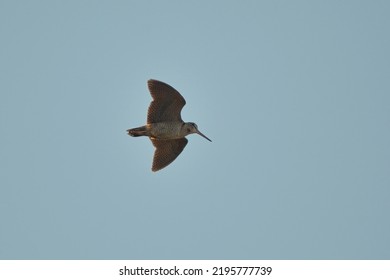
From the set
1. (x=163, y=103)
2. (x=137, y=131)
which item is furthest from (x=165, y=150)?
(x=163, y=103)

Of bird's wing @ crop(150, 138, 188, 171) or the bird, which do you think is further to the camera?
bird's wing @ crop(150, 138, 188, 171)

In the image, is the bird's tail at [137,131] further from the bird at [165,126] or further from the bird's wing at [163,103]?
the bird's wing at [163,103]

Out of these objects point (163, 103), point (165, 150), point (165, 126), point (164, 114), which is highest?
point (163, 103)

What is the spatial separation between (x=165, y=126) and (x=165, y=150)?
0.84m

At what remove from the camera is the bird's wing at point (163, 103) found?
2173cm

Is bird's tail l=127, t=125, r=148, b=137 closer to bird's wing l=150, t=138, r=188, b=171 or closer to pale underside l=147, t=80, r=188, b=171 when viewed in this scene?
pale underside l=147, t=80, r=188, b=171

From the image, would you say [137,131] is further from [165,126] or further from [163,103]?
[163,103]

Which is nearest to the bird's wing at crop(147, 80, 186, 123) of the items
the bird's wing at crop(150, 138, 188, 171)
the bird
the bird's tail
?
the bird

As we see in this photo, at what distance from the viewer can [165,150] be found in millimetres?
22844

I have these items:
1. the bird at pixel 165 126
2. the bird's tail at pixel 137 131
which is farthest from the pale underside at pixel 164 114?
the bird's tail at pixel 137 131

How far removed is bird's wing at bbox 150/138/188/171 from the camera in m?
22.8

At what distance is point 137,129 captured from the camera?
22203 millimetres
